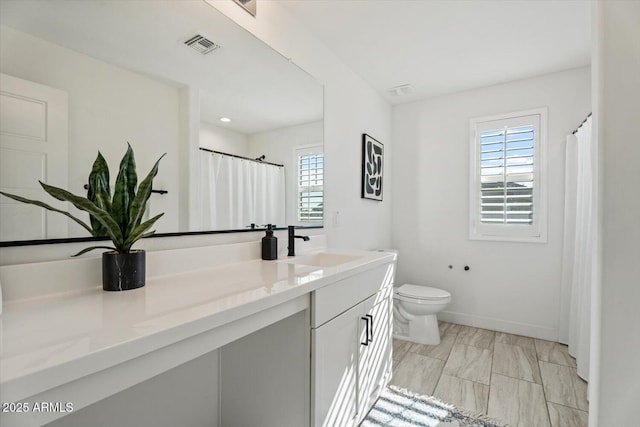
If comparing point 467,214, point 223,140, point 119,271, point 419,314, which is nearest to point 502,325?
point 419,314

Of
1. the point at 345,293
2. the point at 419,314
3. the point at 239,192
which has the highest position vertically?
the point at 239,192

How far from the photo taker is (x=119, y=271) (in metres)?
0.89

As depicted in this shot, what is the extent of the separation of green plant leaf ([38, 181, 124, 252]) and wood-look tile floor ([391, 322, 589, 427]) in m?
1.78

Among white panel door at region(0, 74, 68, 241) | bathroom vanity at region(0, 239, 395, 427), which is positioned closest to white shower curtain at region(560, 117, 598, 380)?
bathroom vanity at region(0, 239, 395, 427)

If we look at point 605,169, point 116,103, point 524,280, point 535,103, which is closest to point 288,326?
point 116,103

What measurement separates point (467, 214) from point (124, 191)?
2.81 meters

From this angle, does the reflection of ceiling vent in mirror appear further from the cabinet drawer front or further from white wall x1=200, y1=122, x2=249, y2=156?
the cabinet drawer front

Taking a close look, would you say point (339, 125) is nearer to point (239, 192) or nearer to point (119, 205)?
point (239, 192)

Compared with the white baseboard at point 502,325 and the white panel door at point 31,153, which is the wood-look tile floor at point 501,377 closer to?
the white baseboard at point 502,325

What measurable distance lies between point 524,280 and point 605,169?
187 cm

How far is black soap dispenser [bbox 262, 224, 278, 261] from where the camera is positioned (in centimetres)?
149

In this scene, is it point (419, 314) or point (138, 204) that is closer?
point (138, 204)

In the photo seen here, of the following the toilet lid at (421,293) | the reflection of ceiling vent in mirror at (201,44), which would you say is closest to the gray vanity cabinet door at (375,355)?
the toilet lid at (421,293)

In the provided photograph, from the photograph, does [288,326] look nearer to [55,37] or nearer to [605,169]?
[55,37]
